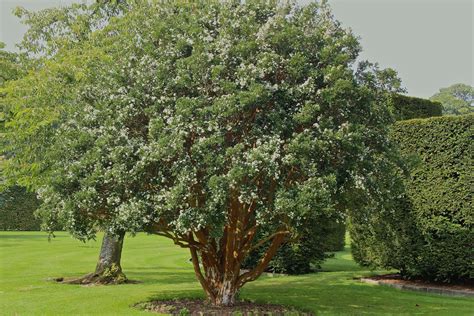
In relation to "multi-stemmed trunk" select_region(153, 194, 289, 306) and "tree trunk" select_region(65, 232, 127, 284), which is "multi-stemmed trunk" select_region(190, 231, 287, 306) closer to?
"multi-stemmed trunk" select_region(153, 194, 289, 306)

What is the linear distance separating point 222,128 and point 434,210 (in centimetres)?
987

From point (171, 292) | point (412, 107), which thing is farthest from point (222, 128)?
point (412, 107)

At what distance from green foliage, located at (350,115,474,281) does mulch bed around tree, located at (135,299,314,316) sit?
456 centimetres

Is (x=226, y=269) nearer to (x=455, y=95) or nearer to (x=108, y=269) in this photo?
(x=108, y=269)

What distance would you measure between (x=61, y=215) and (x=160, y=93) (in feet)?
12.6

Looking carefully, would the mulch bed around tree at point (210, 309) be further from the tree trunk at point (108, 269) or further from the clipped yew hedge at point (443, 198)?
the clipped yew hedge at point (443, 198)

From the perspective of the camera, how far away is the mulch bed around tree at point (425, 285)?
17.6m

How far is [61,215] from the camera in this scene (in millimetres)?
12922

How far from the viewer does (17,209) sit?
5303cm

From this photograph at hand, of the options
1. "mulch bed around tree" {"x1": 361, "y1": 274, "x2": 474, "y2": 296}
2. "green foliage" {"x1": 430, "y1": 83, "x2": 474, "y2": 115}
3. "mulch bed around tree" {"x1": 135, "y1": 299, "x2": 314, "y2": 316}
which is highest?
"green foliage" {"x1": 430, "y1": 83, "x2": 474, "y2": 115}

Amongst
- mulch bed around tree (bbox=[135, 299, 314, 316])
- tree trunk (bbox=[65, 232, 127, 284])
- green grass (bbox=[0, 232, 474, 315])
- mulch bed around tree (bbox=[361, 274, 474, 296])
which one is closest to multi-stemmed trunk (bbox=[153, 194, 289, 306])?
mulch bed around tree (bbox=[135, 299, 314, 316])

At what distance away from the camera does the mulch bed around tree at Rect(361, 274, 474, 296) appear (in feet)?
57.6

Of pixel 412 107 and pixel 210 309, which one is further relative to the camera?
pixel 412 107

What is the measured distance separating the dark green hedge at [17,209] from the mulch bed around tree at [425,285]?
40401 millimetres
